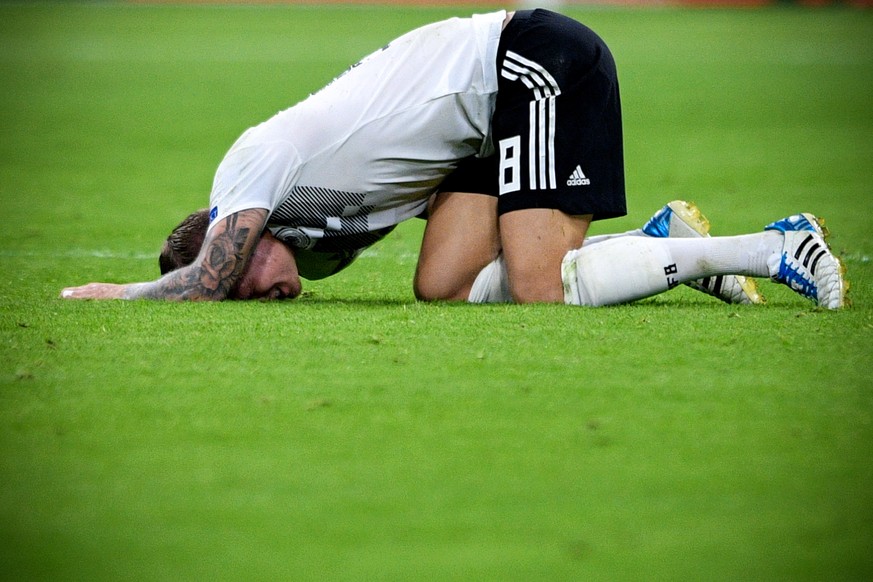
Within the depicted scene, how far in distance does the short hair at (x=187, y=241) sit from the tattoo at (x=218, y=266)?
0.14 metres

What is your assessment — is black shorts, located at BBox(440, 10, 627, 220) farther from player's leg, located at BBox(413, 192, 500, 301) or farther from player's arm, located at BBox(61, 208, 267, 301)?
player's arm, located at BBox(61, 208, 267, 301)

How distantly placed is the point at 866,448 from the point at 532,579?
3.06 feet

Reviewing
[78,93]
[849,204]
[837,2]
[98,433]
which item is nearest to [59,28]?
[78,93]

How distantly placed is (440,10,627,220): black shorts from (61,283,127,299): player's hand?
4.20ft

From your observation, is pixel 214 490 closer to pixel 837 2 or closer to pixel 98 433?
pixel 98 433

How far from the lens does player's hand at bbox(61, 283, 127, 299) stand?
4352mm

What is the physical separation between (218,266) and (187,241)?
0.26m

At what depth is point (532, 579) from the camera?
6.84ft

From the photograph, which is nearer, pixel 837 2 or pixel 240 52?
pixel 240 52

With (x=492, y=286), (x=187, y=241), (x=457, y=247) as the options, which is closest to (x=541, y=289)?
(x=492, y=286)

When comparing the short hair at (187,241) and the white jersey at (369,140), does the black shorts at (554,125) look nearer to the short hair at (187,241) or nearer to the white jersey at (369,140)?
the white jersey at (369,140)

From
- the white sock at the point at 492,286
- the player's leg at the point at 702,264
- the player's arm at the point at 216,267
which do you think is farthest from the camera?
the white sock at the point at 492,286

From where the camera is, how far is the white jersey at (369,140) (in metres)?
4.25

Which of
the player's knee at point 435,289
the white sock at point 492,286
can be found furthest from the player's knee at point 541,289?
the player's knee at point 435,289
